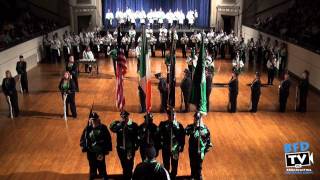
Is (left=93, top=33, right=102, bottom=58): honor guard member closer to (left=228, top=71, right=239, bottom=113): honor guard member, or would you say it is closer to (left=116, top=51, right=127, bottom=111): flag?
(left=228, top=71, right=239, bottom=113): honor guard member

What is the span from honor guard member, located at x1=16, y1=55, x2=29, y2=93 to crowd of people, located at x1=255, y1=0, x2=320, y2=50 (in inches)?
491

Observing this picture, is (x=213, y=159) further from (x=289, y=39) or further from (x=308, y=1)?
(x=308, y=1)

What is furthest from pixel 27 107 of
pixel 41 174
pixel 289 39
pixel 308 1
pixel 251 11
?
pixel 251 11

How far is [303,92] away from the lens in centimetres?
1455

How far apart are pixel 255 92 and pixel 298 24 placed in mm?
9329

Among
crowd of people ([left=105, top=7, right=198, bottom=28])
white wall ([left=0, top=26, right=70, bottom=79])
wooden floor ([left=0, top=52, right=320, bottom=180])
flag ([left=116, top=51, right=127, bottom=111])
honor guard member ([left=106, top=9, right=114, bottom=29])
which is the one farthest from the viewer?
honor guard member ([left=106, top=9, right=114, bottom=29])

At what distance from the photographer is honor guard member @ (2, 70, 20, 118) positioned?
535 inches

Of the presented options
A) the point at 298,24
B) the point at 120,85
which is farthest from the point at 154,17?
the point at 120,85

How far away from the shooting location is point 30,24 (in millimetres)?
24859

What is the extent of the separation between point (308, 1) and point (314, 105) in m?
10.2

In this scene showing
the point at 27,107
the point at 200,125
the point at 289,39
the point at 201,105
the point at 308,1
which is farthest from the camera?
the point at 308,1

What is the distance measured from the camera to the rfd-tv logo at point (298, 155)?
1071 centimetres

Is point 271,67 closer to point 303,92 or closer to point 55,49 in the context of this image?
point 303,92

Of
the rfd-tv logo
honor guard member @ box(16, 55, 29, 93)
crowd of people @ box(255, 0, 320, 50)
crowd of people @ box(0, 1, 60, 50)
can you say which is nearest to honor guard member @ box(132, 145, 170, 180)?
the rfd-tv logo
